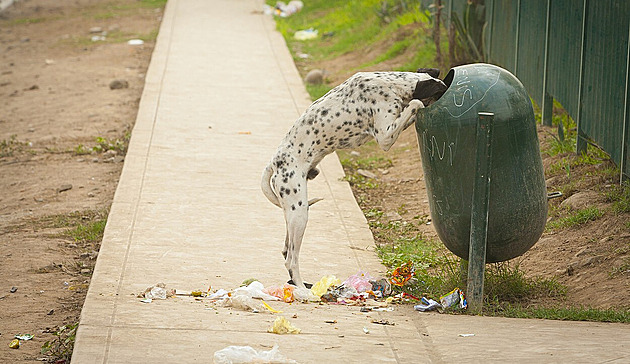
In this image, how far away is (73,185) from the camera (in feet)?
30.6

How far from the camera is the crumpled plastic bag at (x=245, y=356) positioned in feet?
14.2

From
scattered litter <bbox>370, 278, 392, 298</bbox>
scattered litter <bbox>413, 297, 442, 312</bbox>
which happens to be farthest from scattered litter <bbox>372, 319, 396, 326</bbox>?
scattered litter <bbox>370, 278, 392, 298</bbox>

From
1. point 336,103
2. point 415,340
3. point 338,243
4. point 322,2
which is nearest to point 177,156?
point 338,243

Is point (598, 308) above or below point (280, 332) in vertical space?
below

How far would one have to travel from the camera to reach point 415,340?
16.4ft

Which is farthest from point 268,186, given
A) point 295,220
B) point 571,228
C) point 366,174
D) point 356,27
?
point 356,27

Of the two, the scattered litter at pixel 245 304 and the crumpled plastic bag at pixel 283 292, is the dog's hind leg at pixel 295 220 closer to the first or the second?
the crumpled plastic bag at pixel 283 292

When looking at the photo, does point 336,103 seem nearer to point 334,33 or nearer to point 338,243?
point 338,243

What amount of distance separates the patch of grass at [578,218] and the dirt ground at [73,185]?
7 centimetres

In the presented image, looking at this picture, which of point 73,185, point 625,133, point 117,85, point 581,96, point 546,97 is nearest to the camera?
point 625,133

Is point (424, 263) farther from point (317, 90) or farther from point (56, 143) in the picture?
point (317, 90)

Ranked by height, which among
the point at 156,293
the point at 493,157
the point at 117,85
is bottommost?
the point at 117,85

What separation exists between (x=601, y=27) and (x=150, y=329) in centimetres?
519

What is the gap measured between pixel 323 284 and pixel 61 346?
1.85 metres
